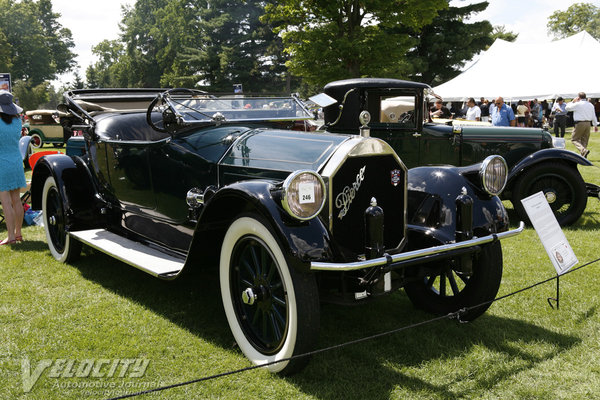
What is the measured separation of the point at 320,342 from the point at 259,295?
2.19ft

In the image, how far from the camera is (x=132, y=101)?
6.23 m

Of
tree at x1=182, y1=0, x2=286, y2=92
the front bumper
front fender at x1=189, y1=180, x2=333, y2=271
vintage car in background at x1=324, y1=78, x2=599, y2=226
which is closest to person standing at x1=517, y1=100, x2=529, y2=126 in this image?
vintage car in background at x1=324, y1=78, x2=599, y2=226

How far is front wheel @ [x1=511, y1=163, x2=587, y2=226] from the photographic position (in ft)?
21.2

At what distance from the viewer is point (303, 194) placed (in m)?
2.61

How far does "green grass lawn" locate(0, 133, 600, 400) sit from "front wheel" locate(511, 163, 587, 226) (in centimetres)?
209

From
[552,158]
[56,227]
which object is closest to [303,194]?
[56,227]

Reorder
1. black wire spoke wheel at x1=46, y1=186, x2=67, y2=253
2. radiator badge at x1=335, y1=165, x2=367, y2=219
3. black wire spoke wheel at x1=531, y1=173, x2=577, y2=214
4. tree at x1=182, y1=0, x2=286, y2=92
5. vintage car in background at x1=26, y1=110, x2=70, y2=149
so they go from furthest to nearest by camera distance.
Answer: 1. tree at x1=182, y1=0, x2=286, y2=92
2. vintage car in background at x1=26, y1=110, x2=70, y2=149
3. black wire spoke wheel at x1=531, y1=173, x2=577, y2=214
4. black wire spoke wheel at x1=46, y1=186, x2=67, y2=253
5. radiator badge at x1=335, y1=165, x2=367, y2=219

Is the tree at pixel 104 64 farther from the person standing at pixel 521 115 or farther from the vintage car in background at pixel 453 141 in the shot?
the vintage car in background at pixel 453 141

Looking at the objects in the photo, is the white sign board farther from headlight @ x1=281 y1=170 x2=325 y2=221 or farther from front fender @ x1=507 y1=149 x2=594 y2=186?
front fender @ x1=507 y1=149 x2=594 y2=186

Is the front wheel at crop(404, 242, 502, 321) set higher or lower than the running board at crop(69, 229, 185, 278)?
lower

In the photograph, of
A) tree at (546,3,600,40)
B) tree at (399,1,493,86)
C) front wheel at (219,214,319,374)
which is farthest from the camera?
tree at (546,3,600,40)

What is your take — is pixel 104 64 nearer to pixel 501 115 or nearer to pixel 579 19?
pixel 579 19

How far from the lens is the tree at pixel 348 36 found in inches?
697

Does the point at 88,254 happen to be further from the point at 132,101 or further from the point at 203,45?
the point at 203,45
